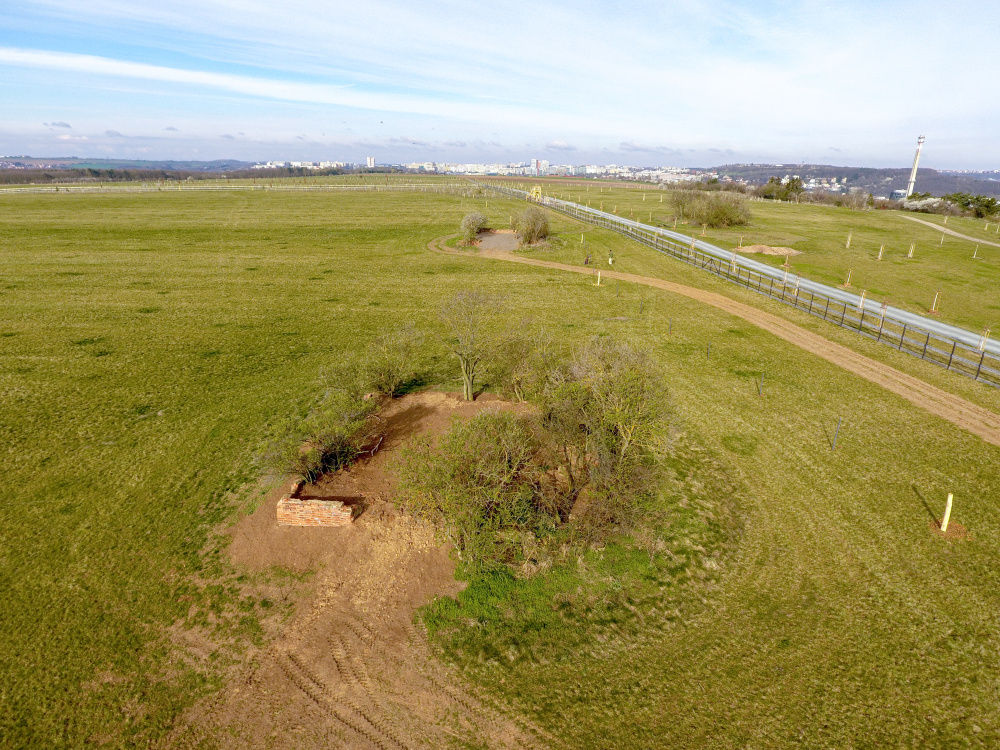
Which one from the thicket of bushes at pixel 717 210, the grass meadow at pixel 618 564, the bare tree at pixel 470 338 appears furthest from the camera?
the thicket of bushes at pixel 717 210

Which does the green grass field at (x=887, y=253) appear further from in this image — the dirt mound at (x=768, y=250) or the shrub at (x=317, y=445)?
the shrub at (x=317, y=445)

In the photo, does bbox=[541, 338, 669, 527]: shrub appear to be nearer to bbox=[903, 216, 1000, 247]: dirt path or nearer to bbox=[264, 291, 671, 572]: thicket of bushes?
bbox=[264, 291, 671, 572]: thicket of bushes

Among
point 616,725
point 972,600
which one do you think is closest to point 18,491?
point 616,725

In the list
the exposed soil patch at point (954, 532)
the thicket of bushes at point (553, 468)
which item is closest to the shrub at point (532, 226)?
the thicket of bushes at point (553, 468)

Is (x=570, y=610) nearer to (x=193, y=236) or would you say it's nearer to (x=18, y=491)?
(x=18, y=491)

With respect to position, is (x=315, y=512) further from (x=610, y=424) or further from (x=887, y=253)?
(x=887, y=253)
